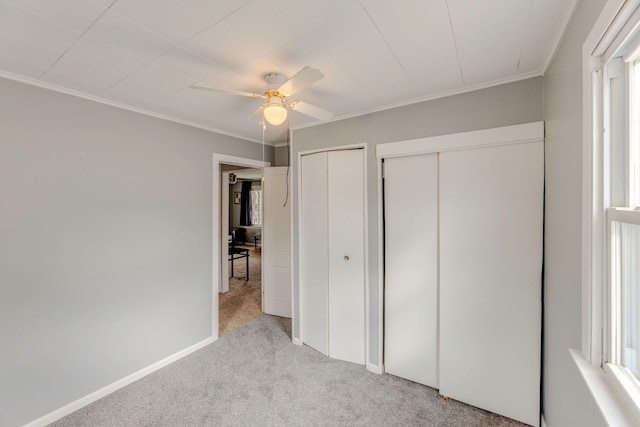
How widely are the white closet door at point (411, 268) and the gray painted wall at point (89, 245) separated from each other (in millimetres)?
1975

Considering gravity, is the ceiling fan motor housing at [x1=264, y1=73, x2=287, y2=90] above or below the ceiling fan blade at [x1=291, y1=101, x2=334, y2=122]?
above

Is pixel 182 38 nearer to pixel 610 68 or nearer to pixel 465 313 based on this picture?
pixel 610 68

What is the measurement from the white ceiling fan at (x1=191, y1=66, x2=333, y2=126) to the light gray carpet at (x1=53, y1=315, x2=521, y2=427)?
2.05 metres

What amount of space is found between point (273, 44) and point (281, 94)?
0.28 meters

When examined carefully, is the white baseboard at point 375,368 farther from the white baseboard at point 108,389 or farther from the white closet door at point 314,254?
the white baseboard at point 108,389

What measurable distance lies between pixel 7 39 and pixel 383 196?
2.53 meters

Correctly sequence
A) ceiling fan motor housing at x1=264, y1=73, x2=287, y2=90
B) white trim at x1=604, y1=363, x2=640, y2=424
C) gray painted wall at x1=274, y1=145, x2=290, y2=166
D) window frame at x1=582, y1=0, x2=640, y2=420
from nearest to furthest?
white trim at x1=604, y1=363, x2=640, y2=424 → window frame at x1=582, y1=0, x2=640, y2=420 → ceiling fan motor housing at x1=264, y1=73, x2=287, y2=90 → gray painted wall at x1=274, y1=145, x2=290, y2=166

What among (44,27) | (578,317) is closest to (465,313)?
(578,317)

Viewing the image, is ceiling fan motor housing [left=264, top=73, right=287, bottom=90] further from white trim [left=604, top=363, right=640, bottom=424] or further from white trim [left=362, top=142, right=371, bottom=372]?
white trim [left=604, top=363, right=640, bottom=424]

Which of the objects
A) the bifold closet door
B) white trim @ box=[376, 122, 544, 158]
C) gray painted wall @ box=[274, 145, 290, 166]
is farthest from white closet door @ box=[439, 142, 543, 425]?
gray painted wall @ box=[274, 145, 290, 166]

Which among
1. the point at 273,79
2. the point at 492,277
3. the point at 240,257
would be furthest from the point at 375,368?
the point at 240,257

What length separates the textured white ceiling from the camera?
1.17 metres

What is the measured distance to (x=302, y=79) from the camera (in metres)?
1.39

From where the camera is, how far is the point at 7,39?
136 cm
